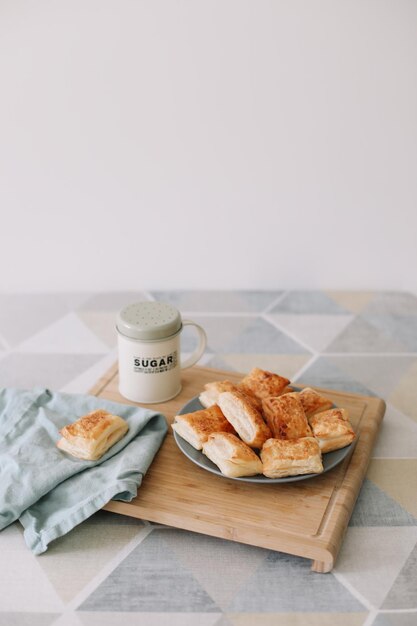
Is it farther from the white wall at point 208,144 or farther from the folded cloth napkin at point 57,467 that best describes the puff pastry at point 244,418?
the white wall at point 208,144

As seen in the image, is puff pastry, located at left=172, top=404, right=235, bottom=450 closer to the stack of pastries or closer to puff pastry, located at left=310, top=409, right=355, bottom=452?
the stack of pastries

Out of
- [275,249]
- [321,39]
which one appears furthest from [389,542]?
[321,39]

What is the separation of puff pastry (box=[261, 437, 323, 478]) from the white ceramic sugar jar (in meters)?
0.28

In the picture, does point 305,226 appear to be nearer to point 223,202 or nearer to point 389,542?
point 223,202

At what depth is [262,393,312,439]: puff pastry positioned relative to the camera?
122cm

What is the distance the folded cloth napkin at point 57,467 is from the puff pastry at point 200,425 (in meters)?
0.05

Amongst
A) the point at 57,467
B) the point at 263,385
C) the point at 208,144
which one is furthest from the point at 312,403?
the point at 208,144

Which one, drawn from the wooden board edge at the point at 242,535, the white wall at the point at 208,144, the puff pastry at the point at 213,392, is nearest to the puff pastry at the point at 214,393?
the puff pastry at the point at 213,392

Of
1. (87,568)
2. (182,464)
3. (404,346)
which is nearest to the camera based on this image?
(87,568)

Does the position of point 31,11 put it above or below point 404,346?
above

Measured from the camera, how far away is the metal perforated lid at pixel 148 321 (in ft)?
4.43

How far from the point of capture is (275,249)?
6.54 ft

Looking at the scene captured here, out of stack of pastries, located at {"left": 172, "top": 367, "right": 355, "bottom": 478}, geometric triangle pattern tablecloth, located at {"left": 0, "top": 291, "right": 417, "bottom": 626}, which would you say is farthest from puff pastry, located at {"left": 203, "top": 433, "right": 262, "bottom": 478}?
geometric triangle pattern tablecloth, located at {"left": 0, "top": 291, "right": 417, "bottom": 626}

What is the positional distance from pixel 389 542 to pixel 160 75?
115cm
